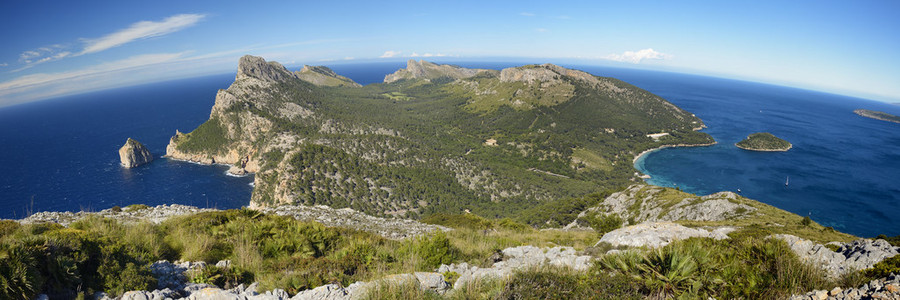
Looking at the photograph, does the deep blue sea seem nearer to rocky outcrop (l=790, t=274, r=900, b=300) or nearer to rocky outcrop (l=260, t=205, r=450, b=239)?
rocky outcrop (l=260, t=205, r=450, b=239)

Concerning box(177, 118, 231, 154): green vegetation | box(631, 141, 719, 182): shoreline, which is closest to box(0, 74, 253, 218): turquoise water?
box(177, 118, 231, 154): green vegetation

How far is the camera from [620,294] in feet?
21.7

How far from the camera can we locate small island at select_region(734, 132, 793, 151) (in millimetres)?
155625

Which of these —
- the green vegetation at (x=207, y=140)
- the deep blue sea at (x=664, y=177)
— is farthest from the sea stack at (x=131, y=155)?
the green vegetation at (x=207, y=140)

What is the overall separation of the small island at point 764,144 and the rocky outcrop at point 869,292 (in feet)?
677

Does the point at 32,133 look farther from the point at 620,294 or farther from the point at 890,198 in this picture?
the point at 890,198

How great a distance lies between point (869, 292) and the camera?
5.70m

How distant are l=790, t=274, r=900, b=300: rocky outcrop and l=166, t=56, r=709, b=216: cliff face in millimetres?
81791

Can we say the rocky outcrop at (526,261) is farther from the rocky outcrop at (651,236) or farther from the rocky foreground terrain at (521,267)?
the rocky outcrop at (651,236)

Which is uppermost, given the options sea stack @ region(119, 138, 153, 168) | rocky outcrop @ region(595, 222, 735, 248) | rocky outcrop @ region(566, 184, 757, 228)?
rocky outcrop @ region(595, 222, 735, 248)

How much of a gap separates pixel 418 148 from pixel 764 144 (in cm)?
17285

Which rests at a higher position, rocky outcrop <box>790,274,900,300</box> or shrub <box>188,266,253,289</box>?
rocky outcrop <box>790,274,900,300</box>

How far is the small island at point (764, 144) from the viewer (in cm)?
15562

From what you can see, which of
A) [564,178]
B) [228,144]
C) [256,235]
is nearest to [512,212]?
[564,178]
